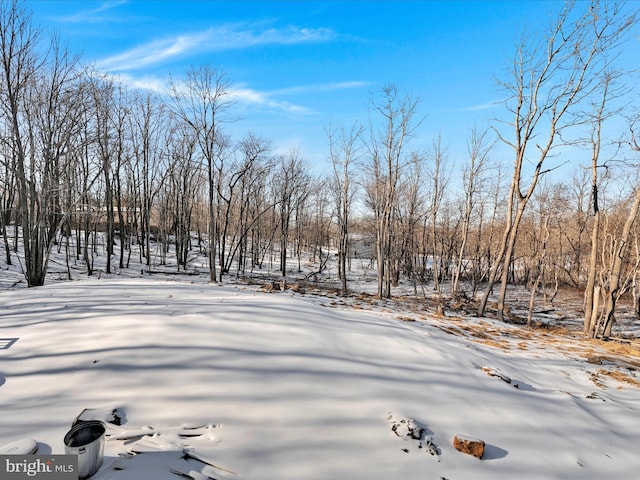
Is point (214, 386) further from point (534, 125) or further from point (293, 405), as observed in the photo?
point (534, 125)

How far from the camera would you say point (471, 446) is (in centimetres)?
255

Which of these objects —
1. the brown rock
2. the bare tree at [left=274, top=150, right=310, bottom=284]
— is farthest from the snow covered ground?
the bare tree at [left=274, top=150, right=310, bottom=284]

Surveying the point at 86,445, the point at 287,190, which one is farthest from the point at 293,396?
the point at 287,190

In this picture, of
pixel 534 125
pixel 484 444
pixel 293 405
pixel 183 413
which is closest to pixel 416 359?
pixel 484 444

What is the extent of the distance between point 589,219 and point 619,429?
68.1 ft

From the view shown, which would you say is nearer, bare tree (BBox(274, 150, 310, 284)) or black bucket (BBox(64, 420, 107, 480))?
black bucket (BBox(64, 420, 107, 480))

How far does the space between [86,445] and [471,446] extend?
290cm

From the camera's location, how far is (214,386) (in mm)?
2875

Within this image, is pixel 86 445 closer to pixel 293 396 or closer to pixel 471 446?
pixel 293 396

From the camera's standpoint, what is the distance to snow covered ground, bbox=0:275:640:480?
7.47 ft

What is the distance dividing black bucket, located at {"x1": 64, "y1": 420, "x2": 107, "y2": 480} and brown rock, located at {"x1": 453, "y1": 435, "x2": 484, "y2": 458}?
276 cm

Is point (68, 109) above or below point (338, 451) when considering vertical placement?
above

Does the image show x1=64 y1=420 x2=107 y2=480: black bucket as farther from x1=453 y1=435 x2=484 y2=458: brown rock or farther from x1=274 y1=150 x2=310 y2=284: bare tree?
x1=274 y1=150 x2=310 y2=284: bare tree

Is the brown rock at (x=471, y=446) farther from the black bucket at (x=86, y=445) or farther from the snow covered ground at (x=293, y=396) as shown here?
the black bucket at (x=86, y=445)
